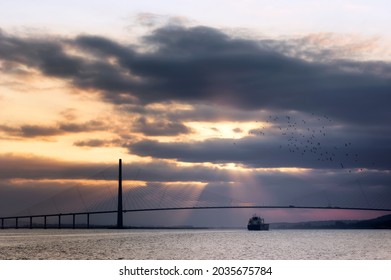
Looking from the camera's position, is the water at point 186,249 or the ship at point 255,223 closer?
the water at point 186,249

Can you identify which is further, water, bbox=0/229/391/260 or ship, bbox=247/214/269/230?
ship, bbox=247/214/269/230

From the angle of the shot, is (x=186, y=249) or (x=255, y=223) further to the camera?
(x=255, y=223)

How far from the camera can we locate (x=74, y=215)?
191 m
